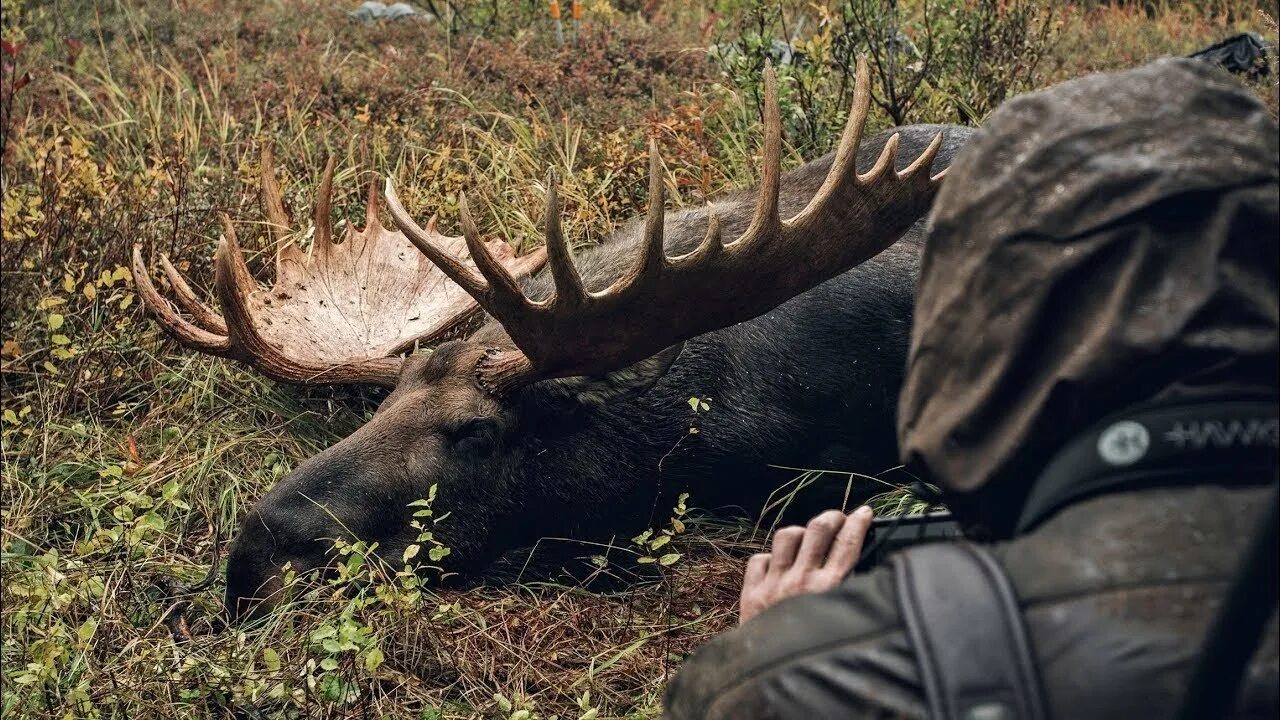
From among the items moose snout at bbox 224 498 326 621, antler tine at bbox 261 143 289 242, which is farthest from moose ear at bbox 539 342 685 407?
antler tine at bbox 261 143 289 242

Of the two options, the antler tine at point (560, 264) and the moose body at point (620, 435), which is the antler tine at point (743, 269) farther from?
Result: the moose body at point (620, 435)

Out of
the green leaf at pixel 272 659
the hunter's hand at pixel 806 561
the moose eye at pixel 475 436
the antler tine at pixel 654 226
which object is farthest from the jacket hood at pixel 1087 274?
the moose eye at pixel 475 436

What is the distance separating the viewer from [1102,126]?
162 centimetres

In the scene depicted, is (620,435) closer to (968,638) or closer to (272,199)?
(272,199)

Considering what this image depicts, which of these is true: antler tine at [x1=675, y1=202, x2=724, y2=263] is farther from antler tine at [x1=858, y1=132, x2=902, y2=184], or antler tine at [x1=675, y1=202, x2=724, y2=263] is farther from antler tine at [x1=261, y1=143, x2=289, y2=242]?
antler tine at [x1=261, y1=143, x2=289, y2=242]

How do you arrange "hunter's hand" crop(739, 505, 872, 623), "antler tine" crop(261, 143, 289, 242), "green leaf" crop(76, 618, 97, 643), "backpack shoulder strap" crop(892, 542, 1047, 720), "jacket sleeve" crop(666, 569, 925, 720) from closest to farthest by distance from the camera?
"backpack shoulder strap" crop(892, 542, 1047, 720) < "jacket sleeve" crop(666, 569, 925, 720) < "hunter's hand" crop(739, 505, 872, 623) < "green leaf" crop(76, 618, 97, 643) < "antler tine" crop(261, 143, 289, 242)

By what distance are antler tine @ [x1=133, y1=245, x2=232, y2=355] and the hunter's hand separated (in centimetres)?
285

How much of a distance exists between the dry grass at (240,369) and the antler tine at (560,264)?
0.82 meters

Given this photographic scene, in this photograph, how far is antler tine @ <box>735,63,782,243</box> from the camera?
363 centimetres


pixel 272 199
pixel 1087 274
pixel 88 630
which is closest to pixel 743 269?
pixel 88 630

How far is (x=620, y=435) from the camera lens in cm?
404

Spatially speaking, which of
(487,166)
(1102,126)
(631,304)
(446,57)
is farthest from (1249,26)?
(1102,126)

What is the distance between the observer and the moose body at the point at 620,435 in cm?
391

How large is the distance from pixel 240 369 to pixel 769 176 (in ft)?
7.63
